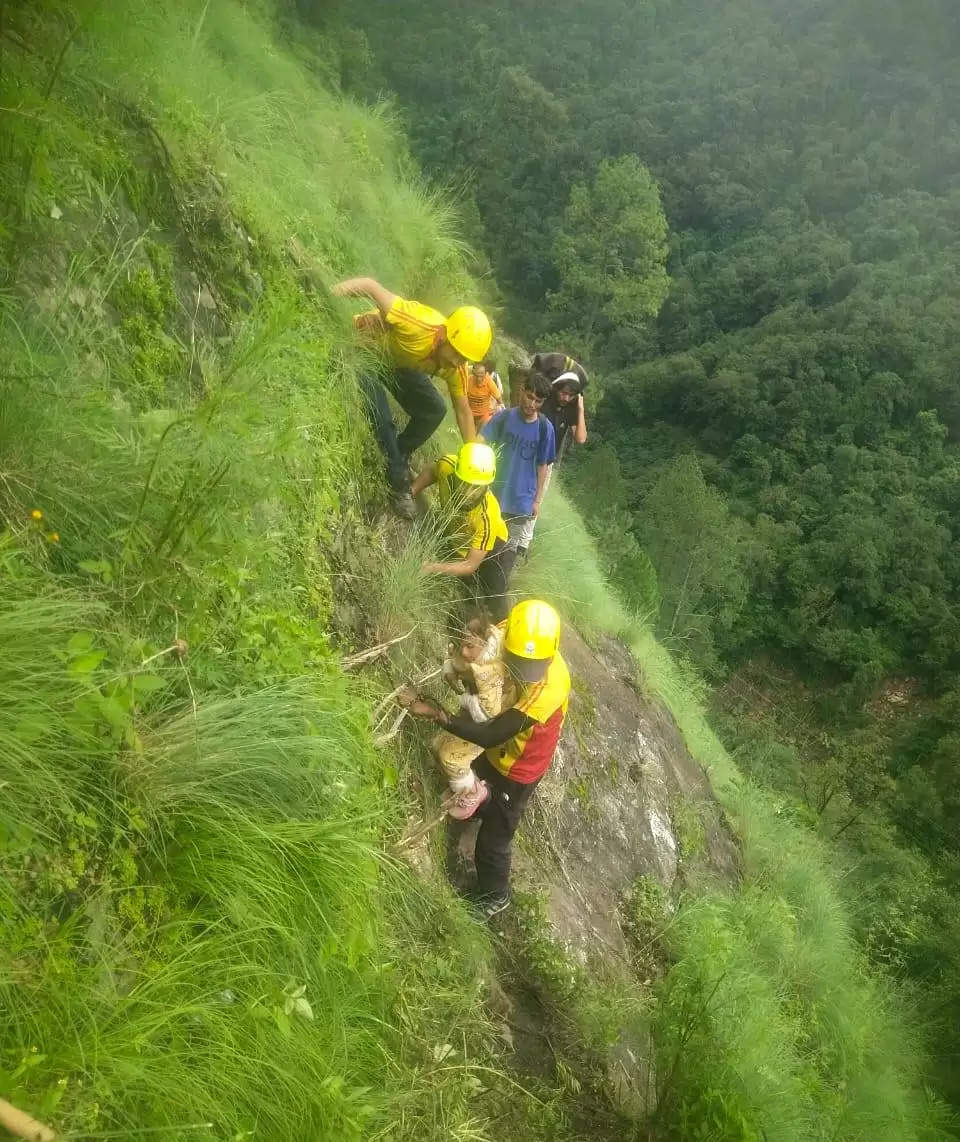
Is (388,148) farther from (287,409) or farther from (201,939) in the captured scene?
(201,939)

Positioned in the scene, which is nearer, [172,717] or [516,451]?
[172,717]

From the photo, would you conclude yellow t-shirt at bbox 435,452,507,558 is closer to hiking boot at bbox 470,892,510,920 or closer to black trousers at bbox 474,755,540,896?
Result: black trousers at bbox 474,755,540,896

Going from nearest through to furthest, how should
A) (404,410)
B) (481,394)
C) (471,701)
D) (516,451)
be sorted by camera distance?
(471,701), (404,410), (516,451), (481,394)

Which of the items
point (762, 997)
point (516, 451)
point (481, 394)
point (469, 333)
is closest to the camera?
point (469, 333)

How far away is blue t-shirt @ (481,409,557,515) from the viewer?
508 cm

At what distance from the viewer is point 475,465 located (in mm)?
4195

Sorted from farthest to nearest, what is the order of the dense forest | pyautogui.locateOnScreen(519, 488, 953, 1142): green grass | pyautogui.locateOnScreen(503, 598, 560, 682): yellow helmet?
the dense forest
pyautogui.locateOnScreen(503, 598, 560, 682): yellow helmet
pyautogui.locateOnScreen(519, 488, 953, 1142): green grass

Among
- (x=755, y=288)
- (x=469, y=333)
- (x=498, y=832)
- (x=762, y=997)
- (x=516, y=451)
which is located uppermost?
(x=469, y=333)

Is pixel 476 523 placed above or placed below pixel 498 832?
above

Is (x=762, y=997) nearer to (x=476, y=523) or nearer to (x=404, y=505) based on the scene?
(x=476, y=523)

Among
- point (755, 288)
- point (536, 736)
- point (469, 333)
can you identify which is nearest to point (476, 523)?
point (469, 333)

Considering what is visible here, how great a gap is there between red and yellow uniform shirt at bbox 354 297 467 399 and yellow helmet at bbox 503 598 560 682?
5.10 feet

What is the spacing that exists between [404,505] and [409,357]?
2.66ft

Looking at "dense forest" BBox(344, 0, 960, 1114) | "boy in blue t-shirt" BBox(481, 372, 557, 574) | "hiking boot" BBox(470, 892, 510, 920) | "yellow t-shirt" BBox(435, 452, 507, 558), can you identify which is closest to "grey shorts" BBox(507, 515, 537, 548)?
"boy in blue t-shirt" BBox(481, 372, 557, 574)
